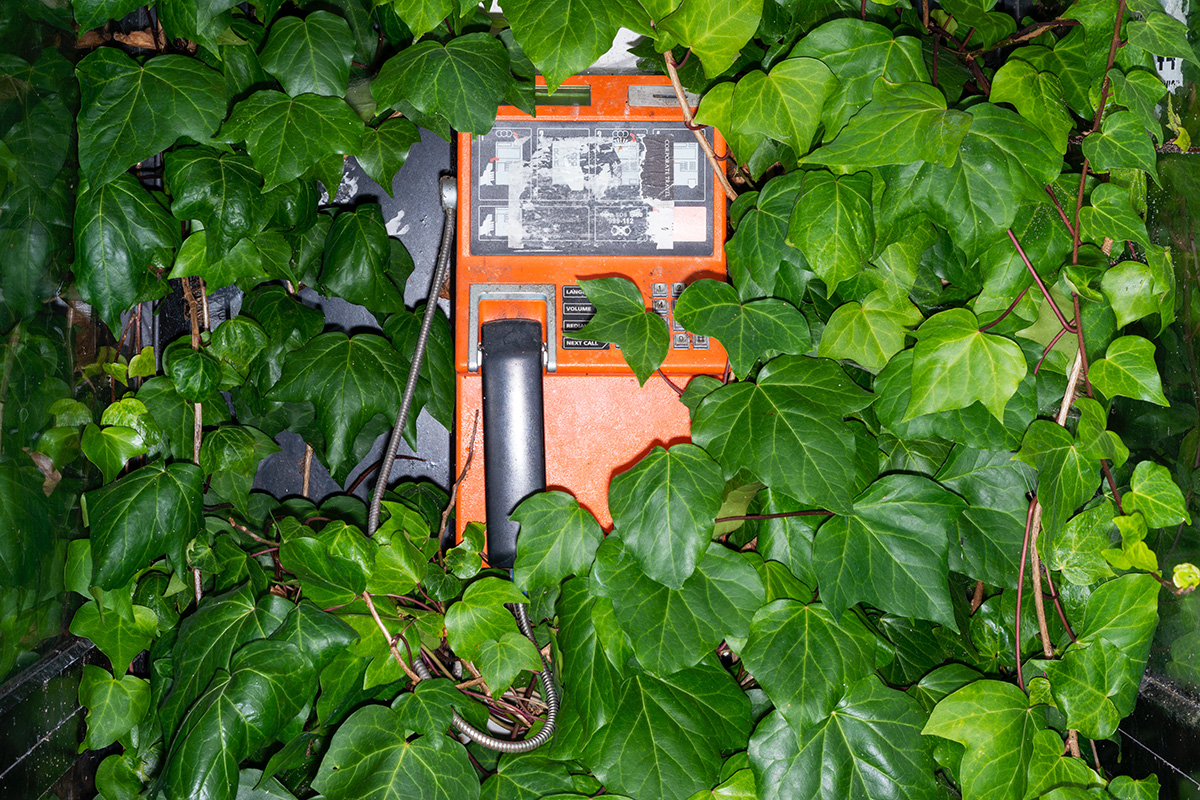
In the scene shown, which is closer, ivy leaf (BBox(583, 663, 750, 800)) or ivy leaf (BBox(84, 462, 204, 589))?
ivy leaf (BBox(583, 663, 750, 800))

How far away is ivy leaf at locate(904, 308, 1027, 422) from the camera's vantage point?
30.5 inches

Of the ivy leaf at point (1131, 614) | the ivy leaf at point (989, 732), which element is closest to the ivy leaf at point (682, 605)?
the ivy leaf at point (989, 732)

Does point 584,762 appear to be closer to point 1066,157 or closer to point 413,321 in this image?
point 413,321

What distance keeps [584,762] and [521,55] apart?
859mm

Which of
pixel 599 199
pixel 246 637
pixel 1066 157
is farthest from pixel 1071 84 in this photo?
pixel 246 637

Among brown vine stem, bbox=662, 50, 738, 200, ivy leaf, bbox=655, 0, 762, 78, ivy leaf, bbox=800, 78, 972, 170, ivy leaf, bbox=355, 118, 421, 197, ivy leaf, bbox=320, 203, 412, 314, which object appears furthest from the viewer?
ivy leaf, bbox=320, 203, 412, 314

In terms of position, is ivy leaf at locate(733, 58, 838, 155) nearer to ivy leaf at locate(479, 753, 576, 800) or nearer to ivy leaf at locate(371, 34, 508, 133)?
ivy leaf at locate(371, 34, 508, 133)

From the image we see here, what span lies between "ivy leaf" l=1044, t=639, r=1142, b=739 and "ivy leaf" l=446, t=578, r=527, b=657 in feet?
1.83

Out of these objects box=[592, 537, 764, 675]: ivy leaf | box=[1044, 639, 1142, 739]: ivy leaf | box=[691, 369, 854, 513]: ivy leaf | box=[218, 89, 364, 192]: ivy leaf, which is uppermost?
box=[218, 89, 364, 192]: ivy leaf

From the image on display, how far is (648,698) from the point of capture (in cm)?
87

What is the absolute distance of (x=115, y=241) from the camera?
960 mm

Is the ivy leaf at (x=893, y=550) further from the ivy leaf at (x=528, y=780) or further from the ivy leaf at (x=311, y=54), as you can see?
the ivy leaf at (x=311, y=54)

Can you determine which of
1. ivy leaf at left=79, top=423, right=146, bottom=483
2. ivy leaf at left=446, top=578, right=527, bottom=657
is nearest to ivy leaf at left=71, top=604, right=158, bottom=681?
ivy leaf at left=79, top=423, right=146, bottom=483

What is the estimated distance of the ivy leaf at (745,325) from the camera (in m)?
0.87
